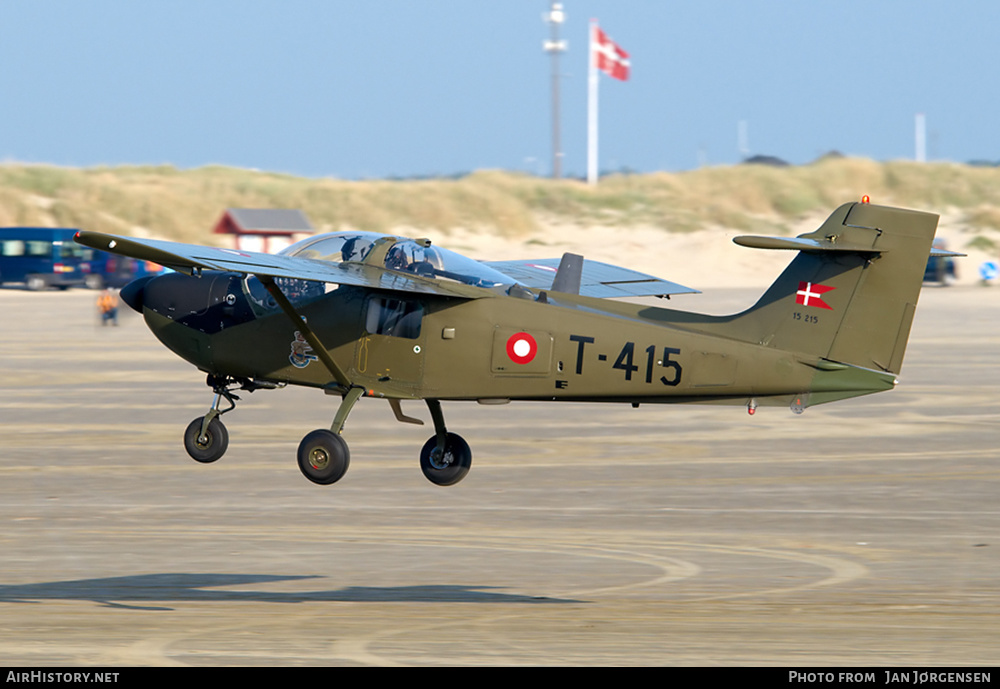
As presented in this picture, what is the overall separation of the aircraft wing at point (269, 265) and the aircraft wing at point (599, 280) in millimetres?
2727

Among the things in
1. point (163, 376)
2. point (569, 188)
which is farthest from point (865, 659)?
point (569, 188)

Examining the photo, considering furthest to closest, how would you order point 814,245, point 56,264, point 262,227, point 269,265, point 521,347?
point 262,227 → point 56,264 → point 521,347 → point 269,265 → point 814,245

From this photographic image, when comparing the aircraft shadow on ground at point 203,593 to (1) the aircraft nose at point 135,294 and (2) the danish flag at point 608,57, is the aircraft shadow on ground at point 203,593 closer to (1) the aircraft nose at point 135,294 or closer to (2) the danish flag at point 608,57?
(1) the aircraft nose at point 135,294

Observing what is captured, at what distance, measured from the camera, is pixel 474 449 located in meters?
34.1

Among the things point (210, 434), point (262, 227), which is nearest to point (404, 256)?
point (210, 434)

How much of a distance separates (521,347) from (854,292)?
3932mm

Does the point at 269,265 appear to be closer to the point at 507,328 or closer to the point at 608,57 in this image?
the point at 507,328

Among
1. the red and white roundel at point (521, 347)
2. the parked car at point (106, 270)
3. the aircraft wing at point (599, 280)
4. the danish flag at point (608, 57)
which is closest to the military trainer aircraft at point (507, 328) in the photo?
the red and white roundel at point (521, 347)

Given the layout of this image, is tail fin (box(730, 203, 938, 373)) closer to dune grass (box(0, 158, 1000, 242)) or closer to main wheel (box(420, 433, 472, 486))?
main wheel (box(420, 433, 472, 486))

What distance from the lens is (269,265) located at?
16125 mm

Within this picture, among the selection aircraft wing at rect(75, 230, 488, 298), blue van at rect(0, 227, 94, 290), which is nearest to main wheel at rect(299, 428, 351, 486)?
aircraft wing at rect(75, 230, 488, 298)

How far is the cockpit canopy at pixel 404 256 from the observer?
55.6 ft

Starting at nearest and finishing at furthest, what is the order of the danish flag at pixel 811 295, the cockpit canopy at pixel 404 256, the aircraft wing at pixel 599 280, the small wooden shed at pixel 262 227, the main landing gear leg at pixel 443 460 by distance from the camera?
the danish flag at pixel 811 295
the cockpit canopy at pixel 404 256
the main landing gear leg at pixel 443 460
the aircraft wing at pixel 599 280
the small wooden shed at pixel 262 227

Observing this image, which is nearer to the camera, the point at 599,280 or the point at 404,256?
the point at 404,256
